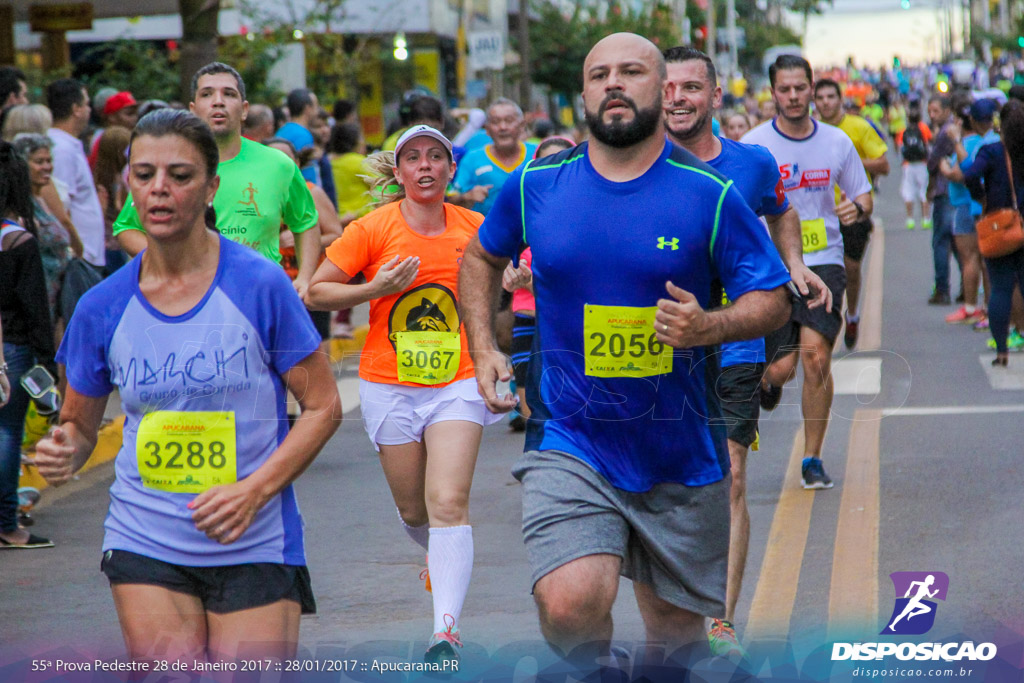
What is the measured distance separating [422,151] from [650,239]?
2.12 meters

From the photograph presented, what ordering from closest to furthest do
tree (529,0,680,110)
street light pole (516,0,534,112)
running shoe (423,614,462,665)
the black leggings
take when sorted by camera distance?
running shoe (423,614,462,665) → the black leggings → street light pole (516,0,534,112) → tree (529,0,680,110)

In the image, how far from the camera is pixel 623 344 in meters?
3.93

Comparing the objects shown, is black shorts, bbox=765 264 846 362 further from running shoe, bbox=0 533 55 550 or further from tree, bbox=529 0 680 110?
tree, bbox=529 0 680 110

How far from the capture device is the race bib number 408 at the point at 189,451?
3592 millimetres

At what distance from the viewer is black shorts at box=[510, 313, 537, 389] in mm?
8766

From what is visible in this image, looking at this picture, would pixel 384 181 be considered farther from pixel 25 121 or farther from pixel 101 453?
pixel 101 453

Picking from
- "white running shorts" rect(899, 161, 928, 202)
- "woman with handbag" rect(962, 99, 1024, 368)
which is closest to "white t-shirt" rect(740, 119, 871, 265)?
"woman with handbag" rect(962, 99, 1024, 368)

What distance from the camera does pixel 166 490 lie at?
11.8 ft

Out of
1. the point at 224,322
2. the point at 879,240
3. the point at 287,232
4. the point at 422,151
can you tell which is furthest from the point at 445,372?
the point at 879,240

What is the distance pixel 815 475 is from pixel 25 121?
5303mm

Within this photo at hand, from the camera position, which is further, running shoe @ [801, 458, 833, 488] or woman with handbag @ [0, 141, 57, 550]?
running shoe @ [801, 458, 833, 488]

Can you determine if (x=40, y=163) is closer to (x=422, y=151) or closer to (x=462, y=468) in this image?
(x=422, y=151)

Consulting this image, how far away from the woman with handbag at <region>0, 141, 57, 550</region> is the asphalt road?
27cm

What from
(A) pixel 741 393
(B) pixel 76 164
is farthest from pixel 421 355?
(B) pixel 76 164
